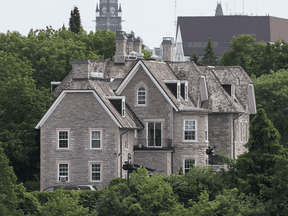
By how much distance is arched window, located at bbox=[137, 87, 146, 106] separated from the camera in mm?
64688

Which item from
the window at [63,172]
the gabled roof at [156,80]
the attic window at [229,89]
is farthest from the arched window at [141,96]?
the attic window at [229,89]

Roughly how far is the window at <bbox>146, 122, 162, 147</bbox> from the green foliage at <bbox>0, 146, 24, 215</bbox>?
16.3 metres

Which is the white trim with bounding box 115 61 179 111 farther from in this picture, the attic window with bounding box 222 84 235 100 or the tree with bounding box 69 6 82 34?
the tree with bounding box 69 6 82 34

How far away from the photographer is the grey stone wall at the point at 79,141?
→ 196 feet

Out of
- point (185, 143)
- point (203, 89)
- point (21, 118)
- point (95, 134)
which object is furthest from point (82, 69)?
point (203, 89)

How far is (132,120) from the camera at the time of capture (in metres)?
62.9

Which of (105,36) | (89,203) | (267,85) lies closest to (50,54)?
(105,36)

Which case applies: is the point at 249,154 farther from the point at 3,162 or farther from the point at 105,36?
the point at 105,36

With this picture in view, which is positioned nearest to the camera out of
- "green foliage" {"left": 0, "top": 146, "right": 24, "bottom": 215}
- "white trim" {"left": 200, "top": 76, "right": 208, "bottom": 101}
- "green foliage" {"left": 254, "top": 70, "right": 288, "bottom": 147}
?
"green foliage" {"left": 0, "top": 146, "right": 24, "bottom": 215}

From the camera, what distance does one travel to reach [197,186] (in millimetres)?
52531

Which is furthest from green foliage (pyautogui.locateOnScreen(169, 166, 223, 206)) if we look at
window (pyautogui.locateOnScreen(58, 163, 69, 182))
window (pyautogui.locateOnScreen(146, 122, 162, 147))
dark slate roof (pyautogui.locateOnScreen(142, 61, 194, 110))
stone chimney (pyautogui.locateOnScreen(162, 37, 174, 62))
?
stone chimney (pyautogui.locateOnScreen(162, 37, 174, 62))

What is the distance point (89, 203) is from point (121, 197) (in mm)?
2570

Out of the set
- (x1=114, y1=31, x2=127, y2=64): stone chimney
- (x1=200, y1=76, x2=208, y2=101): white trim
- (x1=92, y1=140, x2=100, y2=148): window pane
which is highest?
(x1=114, y1=31, x2=127, y2=64): stone chimney

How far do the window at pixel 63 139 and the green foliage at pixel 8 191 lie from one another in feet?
33.2
